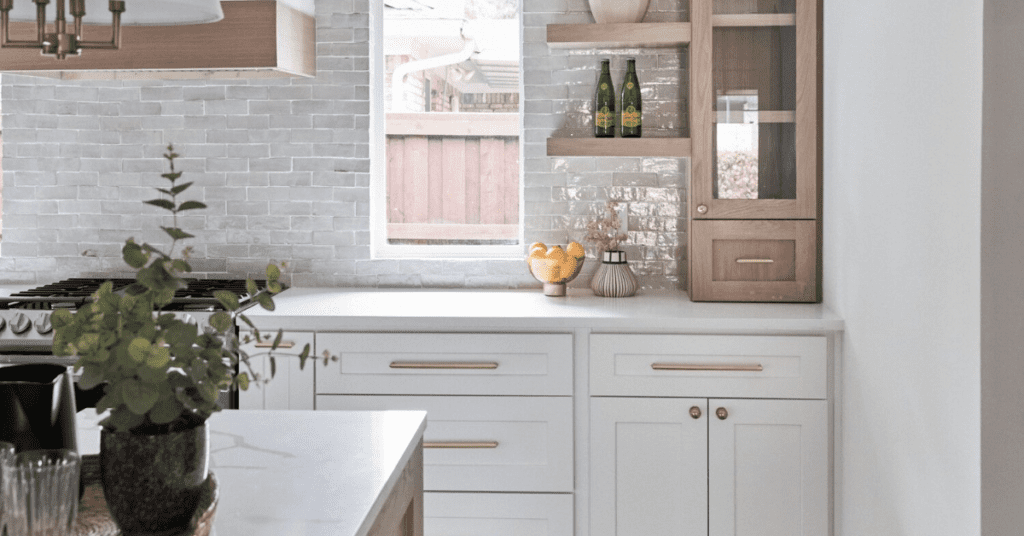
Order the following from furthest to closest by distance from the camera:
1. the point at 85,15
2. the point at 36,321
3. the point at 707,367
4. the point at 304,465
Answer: the point at 36,321, the point at 707,367, the point at 85,15, the point at 304,465

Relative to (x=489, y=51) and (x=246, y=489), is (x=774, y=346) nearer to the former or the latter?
(x=489, y=51)

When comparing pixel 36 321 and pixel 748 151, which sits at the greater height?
pixel 748 151

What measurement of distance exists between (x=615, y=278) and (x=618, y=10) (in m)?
0.98

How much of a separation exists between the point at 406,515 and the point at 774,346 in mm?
1545

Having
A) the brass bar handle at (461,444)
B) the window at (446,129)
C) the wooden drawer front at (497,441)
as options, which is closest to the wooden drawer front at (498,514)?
the wooden drawer front at (497,441)

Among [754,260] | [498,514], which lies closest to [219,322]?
[498,514]

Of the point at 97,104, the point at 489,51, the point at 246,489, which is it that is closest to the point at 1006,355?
the point at 246,489

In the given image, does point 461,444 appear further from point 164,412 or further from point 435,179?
point 164,412

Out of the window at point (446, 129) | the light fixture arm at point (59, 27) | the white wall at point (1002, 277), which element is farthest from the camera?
the window at point (446, 129)

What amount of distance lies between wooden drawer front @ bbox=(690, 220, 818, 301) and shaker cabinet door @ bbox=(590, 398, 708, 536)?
54 cm

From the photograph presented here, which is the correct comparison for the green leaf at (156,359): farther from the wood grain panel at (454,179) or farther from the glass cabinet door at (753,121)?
the wood grain panel at (454,179)

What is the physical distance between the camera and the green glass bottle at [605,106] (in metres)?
3.19

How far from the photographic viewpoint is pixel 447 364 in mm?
2736

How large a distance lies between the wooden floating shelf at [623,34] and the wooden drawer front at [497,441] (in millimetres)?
1309
